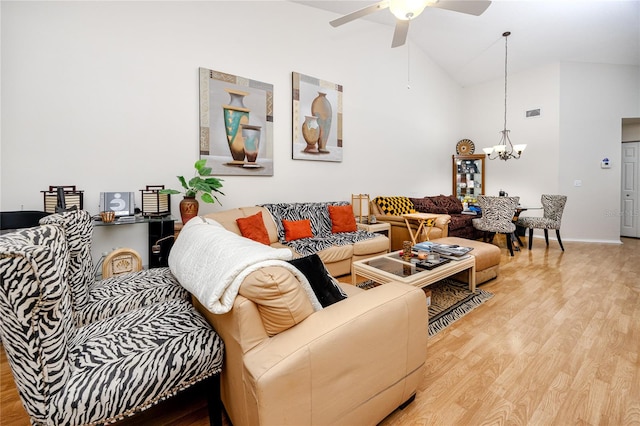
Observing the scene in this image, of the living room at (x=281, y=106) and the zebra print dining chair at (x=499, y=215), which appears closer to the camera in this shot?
the living room at (x=281, y=106)

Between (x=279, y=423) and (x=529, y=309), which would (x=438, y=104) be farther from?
(x=279, y=423)

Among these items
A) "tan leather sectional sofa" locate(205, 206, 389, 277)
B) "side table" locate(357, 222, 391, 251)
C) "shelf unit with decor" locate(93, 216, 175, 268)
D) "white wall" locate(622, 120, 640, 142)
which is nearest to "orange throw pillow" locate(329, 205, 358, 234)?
"side table" locate(357, 222, 391, 251)

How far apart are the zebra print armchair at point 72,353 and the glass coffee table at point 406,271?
1.51 meters

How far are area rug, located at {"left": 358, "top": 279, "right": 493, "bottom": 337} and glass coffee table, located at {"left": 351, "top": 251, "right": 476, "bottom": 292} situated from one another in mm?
125

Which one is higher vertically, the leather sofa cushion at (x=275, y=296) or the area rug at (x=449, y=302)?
the leather sofa cushion at (x=275, y=296)

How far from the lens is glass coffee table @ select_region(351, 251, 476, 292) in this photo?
231cm

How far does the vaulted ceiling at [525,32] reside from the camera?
3971 mm

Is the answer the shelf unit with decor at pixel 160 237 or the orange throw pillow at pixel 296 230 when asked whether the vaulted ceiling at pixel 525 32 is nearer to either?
the orange throw pillow at pixel 296 230

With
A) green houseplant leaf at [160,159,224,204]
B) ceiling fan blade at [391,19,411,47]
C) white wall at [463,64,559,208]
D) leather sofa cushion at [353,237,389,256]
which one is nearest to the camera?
ceiling fan blade at [391,19,411,47]

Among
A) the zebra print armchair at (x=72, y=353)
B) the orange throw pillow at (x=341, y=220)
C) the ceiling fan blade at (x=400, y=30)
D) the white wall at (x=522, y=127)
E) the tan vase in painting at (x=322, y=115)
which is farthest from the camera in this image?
the white wall at (x=522, y=127)

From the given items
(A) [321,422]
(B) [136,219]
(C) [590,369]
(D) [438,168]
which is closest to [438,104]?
(D) [438,168]

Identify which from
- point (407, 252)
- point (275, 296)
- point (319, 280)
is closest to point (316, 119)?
point (407, 252)

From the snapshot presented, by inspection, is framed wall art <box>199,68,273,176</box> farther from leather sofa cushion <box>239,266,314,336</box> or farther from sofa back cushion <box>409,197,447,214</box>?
sofa back cushion <box>409,197,447,214</box>

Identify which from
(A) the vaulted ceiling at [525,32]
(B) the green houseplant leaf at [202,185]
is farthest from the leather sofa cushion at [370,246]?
(A) the vaulted ceiling at [525,32]
